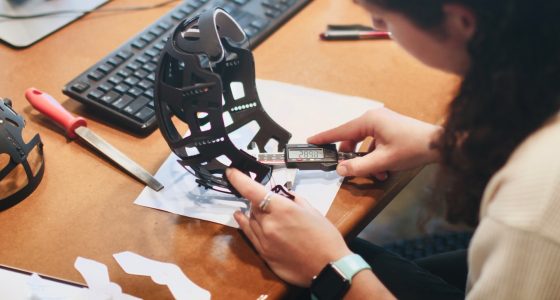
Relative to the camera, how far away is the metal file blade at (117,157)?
750mm

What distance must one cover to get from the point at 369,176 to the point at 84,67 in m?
0.52

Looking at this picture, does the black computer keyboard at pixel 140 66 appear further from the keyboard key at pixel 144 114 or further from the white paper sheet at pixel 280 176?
the white paper sheet at pixel 280 176

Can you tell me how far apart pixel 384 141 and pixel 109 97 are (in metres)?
0.42

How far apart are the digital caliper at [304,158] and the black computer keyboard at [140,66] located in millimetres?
195

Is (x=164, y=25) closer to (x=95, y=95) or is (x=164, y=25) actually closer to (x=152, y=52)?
(x=152, y=52)

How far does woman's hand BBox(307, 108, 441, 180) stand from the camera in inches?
28.8

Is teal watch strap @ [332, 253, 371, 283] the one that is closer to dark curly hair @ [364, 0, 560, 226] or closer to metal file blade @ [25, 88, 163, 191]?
dark curly hair @ [364, 0, 560, 226]

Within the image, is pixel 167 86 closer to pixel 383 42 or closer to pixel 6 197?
pixel 6 197

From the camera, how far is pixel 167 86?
2.18 feet

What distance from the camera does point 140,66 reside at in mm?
889

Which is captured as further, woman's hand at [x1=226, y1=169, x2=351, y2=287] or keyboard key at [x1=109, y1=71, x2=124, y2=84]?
keyboard key at [x1=109, y1=71, x2=124, y2=84]

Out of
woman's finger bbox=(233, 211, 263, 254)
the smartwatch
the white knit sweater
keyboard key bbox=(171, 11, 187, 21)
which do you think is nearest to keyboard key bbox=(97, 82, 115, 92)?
keyboard key bbox=(171, 11, 187, 21)

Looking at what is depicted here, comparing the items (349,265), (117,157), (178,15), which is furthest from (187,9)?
(349,265)

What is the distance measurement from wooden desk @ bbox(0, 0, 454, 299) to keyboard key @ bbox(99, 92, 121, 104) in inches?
1.5
